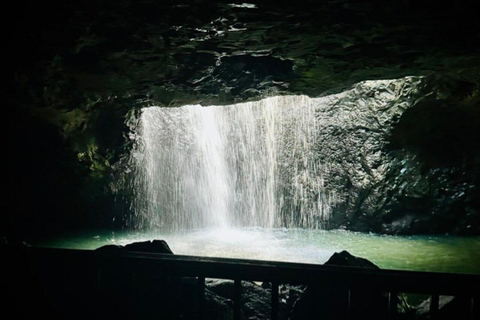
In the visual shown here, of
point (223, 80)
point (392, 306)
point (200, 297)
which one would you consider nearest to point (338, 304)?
point (392, 306)

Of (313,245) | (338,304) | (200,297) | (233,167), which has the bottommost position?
(313,245)

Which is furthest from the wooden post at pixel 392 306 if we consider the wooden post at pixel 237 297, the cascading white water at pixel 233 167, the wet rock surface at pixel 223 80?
the cascading white water at pixel 233 167

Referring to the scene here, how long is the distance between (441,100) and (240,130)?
5.97 meters

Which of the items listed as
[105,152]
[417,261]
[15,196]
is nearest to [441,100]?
[417,261]

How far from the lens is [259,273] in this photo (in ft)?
6.10

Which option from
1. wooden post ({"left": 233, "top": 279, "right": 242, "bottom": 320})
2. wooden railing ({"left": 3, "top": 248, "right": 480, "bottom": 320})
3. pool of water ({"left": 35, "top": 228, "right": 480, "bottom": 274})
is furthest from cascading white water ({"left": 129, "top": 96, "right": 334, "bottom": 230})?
wooden post ({"left": 233, "top": 279, "right": 242, "bottom": 320})

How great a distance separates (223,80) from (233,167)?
21.4 ft

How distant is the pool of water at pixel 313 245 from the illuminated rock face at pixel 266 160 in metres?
1.22

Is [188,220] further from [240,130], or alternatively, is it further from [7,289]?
[7,289]

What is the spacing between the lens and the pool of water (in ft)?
22.9

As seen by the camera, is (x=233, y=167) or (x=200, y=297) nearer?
(x=200, y=297)

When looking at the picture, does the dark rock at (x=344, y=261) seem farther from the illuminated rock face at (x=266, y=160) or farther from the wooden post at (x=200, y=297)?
the illuminated rock face at (x=266, y=160)

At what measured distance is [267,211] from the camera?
1227cm

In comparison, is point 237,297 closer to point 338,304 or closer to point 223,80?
point 338,304
